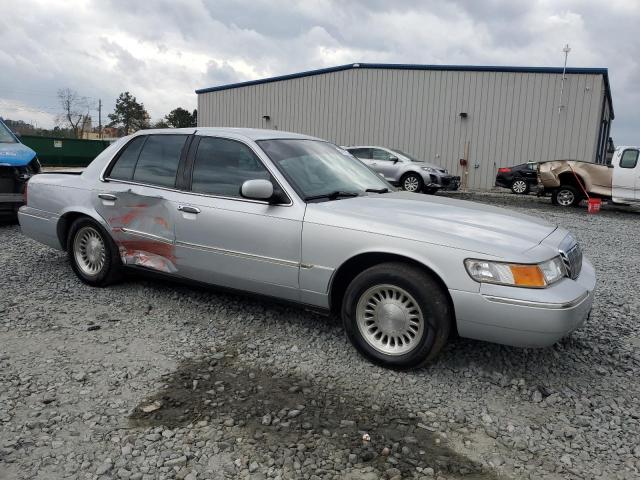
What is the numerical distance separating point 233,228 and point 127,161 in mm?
1578

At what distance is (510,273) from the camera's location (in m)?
3.15

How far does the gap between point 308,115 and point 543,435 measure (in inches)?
972

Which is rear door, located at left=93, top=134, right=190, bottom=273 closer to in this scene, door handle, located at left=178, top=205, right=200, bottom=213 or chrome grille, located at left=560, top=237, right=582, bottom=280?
door handle, located at left=178, top=205, right=200, bottom=213

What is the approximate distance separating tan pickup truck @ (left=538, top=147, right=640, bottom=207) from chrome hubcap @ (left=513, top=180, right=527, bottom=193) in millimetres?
2934

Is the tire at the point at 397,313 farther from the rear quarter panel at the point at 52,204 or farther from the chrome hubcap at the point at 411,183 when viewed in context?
the chrome hubcap at the point at 411,183

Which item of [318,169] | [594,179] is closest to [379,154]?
[594,179]

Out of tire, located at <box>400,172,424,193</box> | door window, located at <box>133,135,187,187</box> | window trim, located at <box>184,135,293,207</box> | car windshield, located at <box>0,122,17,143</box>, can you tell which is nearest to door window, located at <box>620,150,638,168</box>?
tire, located at <box>400,172,424,193</box>

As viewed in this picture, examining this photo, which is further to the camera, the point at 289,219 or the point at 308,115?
the point at 308,115

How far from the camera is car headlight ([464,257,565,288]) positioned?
3137 mm

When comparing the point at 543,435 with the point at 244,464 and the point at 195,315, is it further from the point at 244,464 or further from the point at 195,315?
the point at 195,315

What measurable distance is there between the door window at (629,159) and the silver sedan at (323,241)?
12.1 meters

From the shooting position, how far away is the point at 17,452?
259cm

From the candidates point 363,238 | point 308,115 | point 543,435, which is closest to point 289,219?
point 363,238

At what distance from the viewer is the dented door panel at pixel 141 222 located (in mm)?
4469
